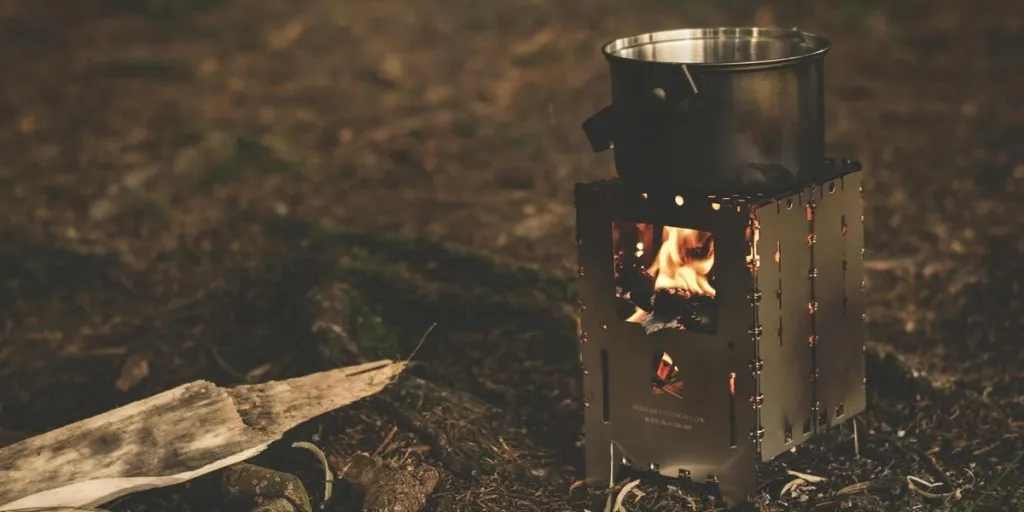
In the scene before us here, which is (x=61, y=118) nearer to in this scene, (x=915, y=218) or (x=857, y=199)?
(x=915, y=218)

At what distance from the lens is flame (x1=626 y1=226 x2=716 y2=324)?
4438 millimetres

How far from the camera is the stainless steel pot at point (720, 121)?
13.8 feet

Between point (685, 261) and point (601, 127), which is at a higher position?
point (601, 127)

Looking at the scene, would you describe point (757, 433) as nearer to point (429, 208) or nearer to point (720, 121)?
point (720, 121)

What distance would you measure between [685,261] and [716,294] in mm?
154

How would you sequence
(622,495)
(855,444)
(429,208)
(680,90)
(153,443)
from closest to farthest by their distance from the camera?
(680,90)
(153,443)
(622,495)
(855,444)
(429,208)

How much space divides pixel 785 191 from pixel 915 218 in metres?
3.66

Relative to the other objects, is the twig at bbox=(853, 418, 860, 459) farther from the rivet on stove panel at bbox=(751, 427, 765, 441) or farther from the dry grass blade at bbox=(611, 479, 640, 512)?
the dry grass blade at bbox=(611, 479, 640, 512)

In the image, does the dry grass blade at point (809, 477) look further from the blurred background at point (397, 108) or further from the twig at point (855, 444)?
the blurred background at point (397, 108)

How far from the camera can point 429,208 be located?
843 cm

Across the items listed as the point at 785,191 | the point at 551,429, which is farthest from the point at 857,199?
the point at 551,429

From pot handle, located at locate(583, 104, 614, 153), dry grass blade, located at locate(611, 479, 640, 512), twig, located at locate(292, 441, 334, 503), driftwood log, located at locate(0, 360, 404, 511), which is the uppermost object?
pot handle, located at locate(583, 104, 614, 153)

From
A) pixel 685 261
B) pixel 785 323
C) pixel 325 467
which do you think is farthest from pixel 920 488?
pixel 325 467

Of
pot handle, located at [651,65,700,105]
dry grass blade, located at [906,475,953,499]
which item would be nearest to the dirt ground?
dry grass blade, located at [906,475,953,499]
